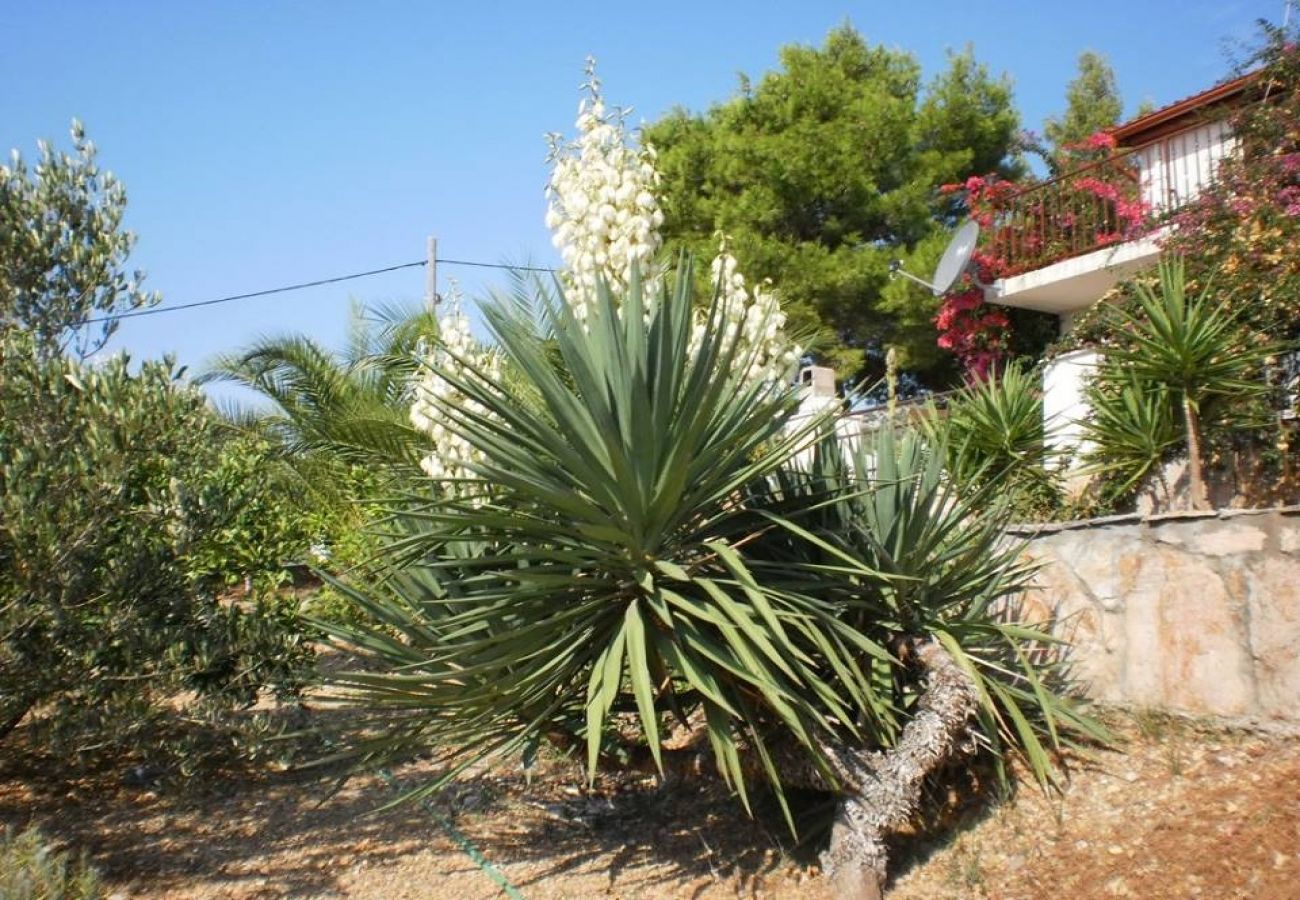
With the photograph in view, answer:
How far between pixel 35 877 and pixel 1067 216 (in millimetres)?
11157

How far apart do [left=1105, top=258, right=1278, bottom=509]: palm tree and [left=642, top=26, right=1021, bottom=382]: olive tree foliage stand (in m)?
8.72

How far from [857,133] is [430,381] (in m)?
12.0

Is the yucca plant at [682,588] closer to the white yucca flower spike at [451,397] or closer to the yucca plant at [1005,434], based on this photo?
the white yucca flower spike at [451,397]

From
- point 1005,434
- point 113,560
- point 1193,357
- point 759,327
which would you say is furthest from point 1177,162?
point 113,560

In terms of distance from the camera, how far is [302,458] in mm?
10812

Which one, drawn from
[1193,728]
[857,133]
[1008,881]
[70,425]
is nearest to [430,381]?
[70,425]

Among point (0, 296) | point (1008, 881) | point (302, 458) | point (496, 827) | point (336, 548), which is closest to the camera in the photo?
point (1008, 881)

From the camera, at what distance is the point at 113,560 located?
474 centimetres

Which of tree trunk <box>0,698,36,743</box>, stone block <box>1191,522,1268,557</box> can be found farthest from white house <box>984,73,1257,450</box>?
tree trunk <box>0,698,36,743</box>

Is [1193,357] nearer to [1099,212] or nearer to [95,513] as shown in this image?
[95,513]

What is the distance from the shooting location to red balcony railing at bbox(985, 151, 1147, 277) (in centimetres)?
1141

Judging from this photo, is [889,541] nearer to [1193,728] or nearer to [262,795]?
[1193,728]

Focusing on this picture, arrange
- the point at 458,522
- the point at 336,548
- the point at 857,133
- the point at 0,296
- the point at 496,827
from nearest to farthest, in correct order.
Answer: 1. the point at 458,522
2. the point at 0,296
3. the point at 496,827
4. the point at 336,548
5. the point at 857,133

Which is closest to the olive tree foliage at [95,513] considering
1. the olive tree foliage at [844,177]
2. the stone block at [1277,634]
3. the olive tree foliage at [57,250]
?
the olive tree foliage at [57,250]
